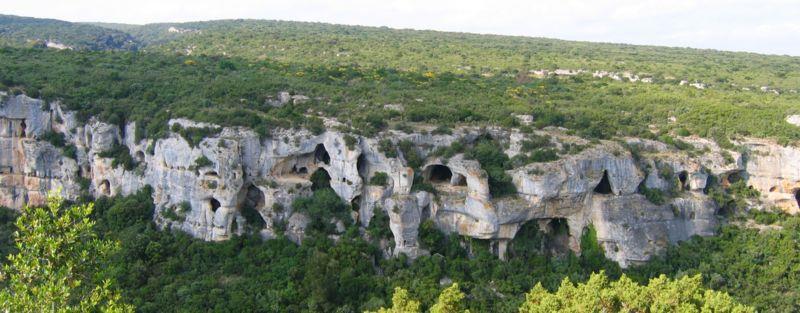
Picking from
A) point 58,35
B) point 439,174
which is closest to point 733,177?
point 439,174

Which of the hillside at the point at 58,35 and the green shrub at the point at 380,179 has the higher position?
the hillside at the point at 58,35

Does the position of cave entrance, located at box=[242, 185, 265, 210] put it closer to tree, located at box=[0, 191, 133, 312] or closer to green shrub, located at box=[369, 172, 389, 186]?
green shrub, located at box=[369, 172, 389, 186]

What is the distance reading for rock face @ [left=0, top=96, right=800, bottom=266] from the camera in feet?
106

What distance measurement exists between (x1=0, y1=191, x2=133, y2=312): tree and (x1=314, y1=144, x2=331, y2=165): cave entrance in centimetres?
1925

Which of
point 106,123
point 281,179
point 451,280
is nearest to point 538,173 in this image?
point 451,280

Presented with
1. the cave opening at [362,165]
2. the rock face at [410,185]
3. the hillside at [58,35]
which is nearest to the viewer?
the rock face at [410,185]

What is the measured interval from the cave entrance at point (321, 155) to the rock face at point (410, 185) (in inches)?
2.6

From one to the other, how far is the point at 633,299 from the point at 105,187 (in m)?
30.5

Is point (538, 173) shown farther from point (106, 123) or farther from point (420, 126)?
point (106, 123)

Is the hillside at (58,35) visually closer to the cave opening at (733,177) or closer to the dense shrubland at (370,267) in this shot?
the dense shrubland at (370,267)

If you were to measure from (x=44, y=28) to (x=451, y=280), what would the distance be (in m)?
80.6

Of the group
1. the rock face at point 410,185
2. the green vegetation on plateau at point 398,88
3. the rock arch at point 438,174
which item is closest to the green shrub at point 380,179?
the rock face at point 410,185

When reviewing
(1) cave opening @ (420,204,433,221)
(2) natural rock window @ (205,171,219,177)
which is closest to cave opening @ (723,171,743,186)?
(1) cave opening @ (420,204,433,221)

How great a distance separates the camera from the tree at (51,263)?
47.4ft
